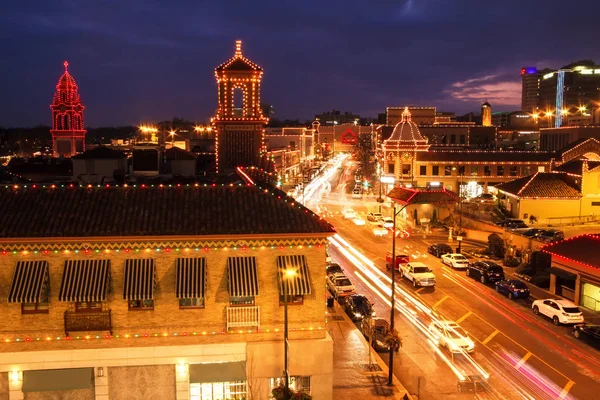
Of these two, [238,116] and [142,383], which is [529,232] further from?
[142,383]

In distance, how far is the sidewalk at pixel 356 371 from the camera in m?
23.7

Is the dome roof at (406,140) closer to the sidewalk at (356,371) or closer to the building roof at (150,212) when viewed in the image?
the sidewalk at (356,371)

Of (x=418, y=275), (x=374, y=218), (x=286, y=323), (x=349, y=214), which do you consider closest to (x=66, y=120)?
(x=349, y=214)

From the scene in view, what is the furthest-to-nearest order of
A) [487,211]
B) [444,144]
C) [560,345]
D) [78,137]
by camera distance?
[444,144], [78,137], [487,211], [560,345]

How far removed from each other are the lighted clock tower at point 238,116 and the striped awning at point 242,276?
18.6m

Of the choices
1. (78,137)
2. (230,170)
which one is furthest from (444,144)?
(230,170)

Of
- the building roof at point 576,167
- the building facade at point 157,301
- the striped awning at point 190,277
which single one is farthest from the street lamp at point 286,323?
the building roof at point 576,167

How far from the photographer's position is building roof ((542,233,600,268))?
34906 millimetres

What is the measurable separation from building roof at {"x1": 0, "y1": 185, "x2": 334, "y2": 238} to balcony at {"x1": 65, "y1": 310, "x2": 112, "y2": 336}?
2762mm

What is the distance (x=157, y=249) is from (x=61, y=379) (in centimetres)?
563

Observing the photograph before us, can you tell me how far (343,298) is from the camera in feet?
124

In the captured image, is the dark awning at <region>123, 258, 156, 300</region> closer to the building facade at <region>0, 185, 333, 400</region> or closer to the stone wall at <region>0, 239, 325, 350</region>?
the building facade at <region>0, 185, 333, 400</region>

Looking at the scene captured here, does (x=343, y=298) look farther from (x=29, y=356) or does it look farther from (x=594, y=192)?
(x=594, y=192)

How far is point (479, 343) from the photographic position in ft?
96.5
